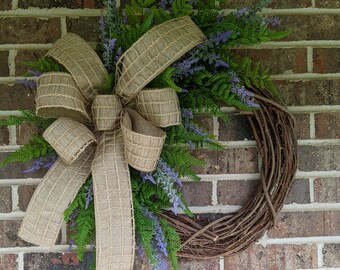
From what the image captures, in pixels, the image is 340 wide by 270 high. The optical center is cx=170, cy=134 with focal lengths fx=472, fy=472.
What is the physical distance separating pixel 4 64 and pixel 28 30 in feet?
0.33

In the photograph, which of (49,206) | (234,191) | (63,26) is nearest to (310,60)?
(234,191)

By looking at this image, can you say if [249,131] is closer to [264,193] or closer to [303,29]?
[264,193]

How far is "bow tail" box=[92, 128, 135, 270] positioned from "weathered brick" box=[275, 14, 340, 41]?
0.56 metres

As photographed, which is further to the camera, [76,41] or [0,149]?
[0,149]

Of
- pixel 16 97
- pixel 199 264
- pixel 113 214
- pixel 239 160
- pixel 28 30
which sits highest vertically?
pixel 28 30

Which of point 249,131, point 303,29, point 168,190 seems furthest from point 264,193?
point 303,29

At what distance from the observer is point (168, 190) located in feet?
3.21

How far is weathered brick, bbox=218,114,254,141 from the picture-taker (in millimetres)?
1180

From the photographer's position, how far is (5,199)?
1159 millimetres

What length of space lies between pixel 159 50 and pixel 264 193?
1.41 feet

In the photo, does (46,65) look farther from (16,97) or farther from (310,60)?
(310,60)

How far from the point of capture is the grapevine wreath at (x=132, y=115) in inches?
37.4

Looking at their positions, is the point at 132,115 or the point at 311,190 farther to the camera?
the point at 311,190

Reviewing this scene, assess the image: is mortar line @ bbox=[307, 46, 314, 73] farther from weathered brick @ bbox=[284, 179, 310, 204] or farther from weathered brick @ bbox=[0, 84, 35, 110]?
weathered brick @ bbox=[0, 84, 35, 110]
